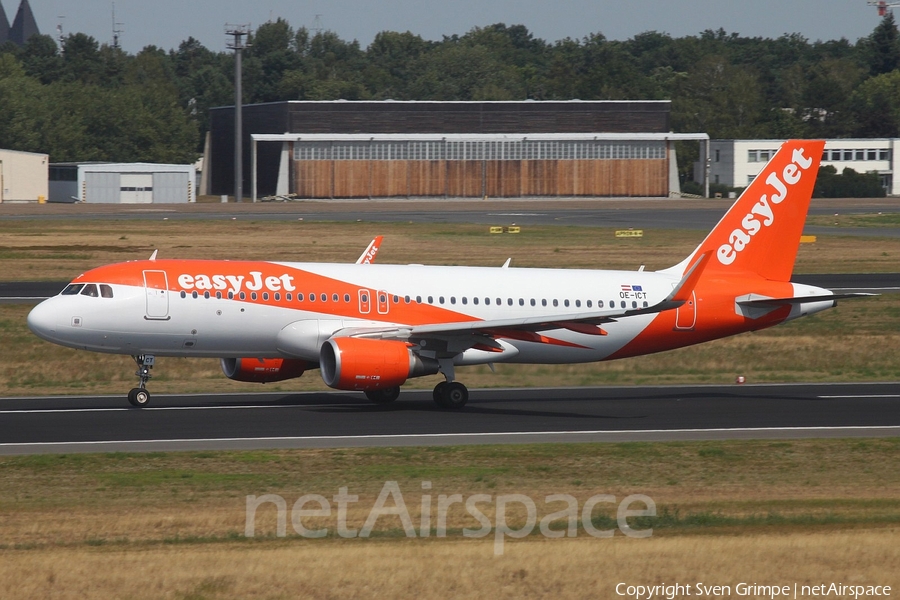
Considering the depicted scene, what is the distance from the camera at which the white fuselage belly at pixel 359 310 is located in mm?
31891

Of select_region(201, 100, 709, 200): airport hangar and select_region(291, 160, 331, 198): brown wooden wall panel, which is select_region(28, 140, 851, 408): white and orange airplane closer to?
select_region(291, 160, 331, 198): brown wooden wall panel

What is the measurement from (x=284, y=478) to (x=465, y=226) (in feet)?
253

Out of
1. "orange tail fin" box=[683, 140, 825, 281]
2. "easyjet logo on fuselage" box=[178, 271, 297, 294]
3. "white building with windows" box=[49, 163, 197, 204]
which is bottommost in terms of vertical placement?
"easyjet logo on fuselage" box=[178, 271, 297, 294]

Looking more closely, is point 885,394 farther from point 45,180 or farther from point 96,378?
point 45,180

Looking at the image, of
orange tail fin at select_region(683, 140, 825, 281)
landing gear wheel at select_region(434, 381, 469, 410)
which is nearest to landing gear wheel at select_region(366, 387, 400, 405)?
landing gear wheel at select_region(434, 381, 469, 410)

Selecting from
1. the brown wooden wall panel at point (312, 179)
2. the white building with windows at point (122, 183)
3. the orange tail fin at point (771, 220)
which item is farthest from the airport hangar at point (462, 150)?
the orange tail fin at point (771, 220)

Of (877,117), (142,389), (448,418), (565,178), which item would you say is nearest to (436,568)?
(448,418)

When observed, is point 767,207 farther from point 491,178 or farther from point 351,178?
point 491,178

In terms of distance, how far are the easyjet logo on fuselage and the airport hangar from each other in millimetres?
114622

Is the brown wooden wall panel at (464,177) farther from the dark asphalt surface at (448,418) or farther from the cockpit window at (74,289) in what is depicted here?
the cockpit window at (74,289)

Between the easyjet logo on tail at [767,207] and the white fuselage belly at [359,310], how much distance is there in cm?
222

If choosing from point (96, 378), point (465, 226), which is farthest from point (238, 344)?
point (465, 226)

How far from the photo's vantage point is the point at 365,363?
1218 inches

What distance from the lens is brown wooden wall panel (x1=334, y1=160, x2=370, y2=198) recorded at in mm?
147875
